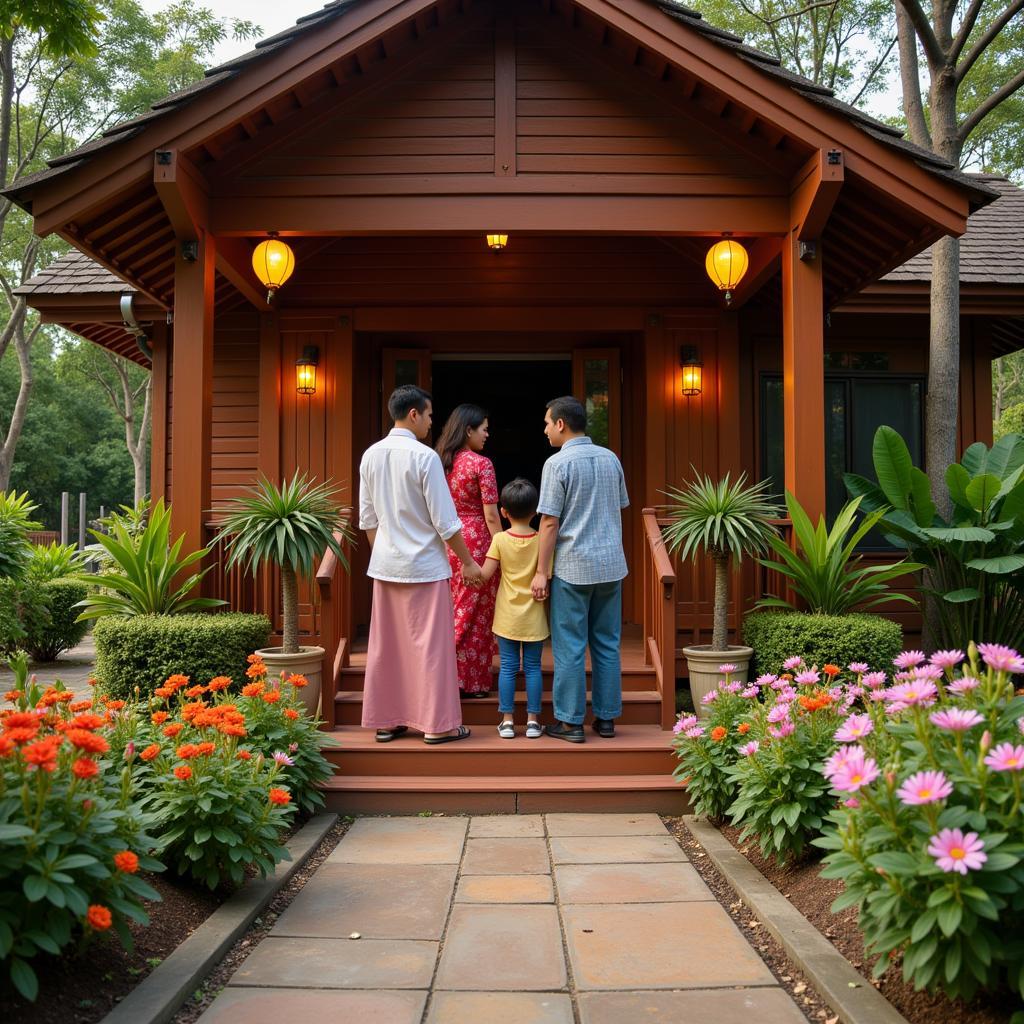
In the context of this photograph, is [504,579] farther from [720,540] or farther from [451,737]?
[720,540]

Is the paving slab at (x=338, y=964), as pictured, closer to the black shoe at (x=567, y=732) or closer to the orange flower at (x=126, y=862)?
the orange flower at (x=126, y=862)

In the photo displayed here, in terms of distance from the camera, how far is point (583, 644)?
5078mm

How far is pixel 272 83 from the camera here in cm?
543

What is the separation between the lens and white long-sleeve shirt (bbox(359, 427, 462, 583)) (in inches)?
193

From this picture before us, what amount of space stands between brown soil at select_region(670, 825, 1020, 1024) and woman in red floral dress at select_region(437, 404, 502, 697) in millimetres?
1804

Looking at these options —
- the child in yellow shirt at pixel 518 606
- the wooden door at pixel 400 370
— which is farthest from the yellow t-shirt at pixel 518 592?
the wooden door at pixel 400 370

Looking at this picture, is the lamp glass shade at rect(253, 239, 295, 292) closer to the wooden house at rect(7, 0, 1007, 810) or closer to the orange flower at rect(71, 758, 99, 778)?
the wooden house at rect(7, 0, 1007, 810)

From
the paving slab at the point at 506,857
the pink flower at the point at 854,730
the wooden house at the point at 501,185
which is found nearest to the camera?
the pink flower at the point at 854,730

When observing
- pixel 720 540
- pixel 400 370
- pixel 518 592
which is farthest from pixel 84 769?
pixel 400 370

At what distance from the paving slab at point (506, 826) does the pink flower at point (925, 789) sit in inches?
98.6

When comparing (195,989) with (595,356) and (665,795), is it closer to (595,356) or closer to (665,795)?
(665,795)

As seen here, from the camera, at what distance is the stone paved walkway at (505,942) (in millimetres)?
2719

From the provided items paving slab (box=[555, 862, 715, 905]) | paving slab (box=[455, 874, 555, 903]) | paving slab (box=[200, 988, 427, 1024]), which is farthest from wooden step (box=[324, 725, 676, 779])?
paving slab (box=[200, 988, 427, 1024])

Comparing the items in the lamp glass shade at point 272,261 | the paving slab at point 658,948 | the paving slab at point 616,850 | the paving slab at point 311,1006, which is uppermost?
the lamp glass shade at point 272,261
